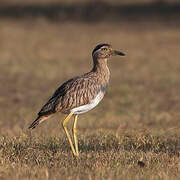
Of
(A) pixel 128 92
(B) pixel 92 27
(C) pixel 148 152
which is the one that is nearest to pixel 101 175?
(C) pixel 148 152

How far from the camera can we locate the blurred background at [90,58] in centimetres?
1111

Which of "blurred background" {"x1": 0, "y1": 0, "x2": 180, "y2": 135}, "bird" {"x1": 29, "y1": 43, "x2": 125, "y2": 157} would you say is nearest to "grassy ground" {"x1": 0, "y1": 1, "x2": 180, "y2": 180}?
"blurred background" {"x1": 0, "y1": 0, "x2": 180, "y2": 135}

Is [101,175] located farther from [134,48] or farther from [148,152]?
[134,48]

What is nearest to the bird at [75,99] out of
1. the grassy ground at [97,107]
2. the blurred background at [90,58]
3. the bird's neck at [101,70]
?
the bird's neck at [101,70]

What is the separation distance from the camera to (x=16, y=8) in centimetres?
3638

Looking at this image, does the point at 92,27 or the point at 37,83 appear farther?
the point at 92,27

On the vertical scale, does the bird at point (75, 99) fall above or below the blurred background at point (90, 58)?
below

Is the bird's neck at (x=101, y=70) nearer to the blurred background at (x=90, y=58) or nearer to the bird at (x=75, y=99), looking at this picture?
the bird at (x=75, y=99)

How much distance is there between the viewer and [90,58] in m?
20.3

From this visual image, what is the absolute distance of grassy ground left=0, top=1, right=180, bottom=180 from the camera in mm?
5875

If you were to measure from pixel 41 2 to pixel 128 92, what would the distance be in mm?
26917

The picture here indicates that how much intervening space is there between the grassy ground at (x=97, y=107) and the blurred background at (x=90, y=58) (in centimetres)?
3

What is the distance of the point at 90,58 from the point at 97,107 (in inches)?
314

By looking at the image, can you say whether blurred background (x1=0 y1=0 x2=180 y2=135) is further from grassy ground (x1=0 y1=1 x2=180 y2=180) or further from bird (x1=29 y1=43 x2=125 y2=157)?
bird (x1=29 y1=43 x2=125 y2=157)
